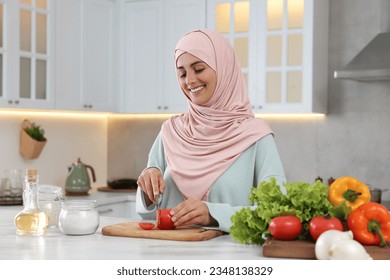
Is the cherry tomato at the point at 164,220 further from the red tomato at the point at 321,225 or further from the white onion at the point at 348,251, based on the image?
the white onion at the point at 348,251

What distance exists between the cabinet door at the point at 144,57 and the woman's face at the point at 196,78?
2359mm

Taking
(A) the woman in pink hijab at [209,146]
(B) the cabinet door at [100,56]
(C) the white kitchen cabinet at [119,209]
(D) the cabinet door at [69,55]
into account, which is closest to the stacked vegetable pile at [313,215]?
(A) the woman in pink hijab at [209,146]

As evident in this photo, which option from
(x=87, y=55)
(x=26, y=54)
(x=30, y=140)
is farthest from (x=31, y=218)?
(x=87, y=55)

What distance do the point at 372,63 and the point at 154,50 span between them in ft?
5.16

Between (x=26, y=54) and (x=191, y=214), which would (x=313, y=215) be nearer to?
(x=191, y=214)

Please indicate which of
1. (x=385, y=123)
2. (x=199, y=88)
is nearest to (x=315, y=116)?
(x=385, y=123)

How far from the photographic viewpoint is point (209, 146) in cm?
239

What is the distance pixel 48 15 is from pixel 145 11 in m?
0.80

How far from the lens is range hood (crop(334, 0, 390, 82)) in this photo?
3961 mm

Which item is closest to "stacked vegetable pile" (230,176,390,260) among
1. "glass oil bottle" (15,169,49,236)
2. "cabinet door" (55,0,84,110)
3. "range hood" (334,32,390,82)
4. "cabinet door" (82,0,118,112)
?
"glass oil bottle" (15,169,49,236)

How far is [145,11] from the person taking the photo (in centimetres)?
482

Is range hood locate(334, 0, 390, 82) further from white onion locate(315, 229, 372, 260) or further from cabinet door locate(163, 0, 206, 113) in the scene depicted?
white onion locate(315, 229, 372, 260)
